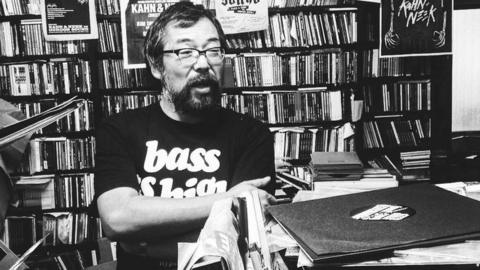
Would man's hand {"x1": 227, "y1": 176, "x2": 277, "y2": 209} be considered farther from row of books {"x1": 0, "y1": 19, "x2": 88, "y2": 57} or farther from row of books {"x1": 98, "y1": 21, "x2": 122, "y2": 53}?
row of books {"x1": 0, "y1": 19, "x2": 88, "y2": 57}

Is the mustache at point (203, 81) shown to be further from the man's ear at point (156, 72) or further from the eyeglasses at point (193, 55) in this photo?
the man's ear at point (156, 72)

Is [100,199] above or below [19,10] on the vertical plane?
below

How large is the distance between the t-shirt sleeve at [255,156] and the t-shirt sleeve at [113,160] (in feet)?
0.98

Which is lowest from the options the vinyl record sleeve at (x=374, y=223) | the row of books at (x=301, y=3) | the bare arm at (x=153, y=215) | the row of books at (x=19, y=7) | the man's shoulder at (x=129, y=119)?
the bare arm at (x=153, y=215)

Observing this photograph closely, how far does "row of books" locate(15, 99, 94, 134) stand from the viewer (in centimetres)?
283

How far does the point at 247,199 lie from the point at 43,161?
8.53 feet

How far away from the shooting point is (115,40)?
284cm

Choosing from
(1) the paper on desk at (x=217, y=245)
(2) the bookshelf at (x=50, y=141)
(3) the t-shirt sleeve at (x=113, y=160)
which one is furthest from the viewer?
(2) the bookshelf at (x=50, y=141)

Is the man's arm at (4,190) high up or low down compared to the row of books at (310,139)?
up

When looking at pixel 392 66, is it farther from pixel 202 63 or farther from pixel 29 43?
pixel 29 43

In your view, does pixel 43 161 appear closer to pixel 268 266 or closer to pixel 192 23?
pixel 192 23

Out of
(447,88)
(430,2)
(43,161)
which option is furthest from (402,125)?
(43,161)

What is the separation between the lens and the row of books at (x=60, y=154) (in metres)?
2.86

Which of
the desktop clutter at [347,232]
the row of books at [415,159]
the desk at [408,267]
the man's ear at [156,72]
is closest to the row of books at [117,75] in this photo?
the man's ear at [156,72]
